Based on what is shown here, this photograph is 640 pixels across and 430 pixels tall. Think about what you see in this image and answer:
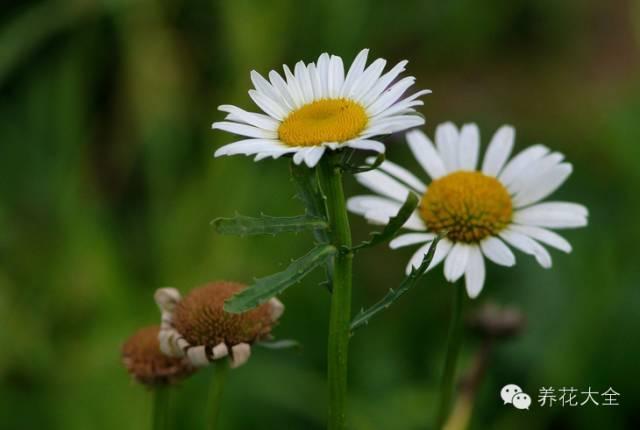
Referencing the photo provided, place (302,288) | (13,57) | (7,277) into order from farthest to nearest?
1. (13,57)
2. (7,277)
3. (302,288)

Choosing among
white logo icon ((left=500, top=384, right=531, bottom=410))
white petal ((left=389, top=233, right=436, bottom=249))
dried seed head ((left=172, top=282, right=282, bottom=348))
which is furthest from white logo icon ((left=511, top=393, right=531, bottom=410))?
dried seed head ((left=172, top=282, right=282, bottom=348))

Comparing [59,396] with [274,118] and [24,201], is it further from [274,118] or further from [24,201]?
[274,118]

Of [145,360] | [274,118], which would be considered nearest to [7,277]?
[145,360]

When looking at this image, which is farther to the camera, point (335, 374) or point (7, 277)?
point (7, 277)

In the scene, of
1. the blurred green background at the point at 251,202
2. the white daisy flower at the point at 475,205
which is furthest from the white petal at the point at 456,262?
the blurred green background at the point at 251,202

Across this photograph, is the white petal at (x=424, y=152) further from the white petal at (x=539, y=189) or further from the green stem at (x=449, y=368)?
the green stem at (x=449, y=368)

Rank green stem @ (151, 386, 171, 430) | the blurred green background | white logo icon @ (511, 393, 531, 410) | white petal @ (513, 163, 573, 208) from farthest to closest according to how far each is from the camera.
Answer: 1. the blurred green background
2. white logo icon @ (511, 393, 531, 410)
3. white petal @ (513, 163, 573, 208)
4. green stem @ (151, 386, 171, 430)

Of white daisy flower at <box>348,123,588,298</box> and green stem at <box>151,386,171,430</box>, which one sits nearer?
green stem at <box>151,386,171,430</box>

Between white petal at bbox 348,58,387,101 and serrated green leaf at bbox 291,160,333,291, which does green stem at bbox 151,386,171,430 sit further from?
white petal at bbox 348,58,387,101
